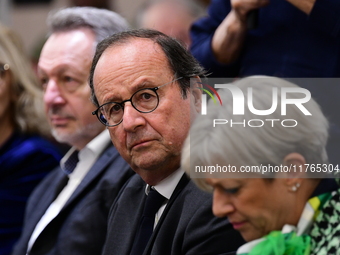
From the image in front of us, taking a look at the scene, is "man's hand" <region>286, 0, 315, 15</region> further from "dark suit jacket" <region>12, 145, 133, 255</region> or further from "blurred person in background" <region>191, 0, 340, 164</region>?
"dark suit jacket" <region>12, 145, 133, 255</region>

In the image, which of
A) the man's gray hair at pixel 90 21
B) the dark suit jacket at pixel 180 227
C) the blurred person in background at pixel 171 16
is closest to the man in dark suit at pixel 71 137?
the man's gray hair at pixel 90 21

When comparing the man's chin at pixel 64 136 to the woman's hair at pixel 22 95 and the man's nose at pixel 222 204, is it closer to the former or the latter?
the woman's hair at pixel 22 95

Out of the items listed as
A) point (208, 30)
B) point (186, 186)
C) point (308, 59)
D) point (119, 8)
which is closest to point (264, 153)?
point (186, 186)

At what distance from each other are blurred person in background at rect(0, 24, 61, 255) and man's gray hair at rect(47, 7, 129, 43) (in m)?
0.53

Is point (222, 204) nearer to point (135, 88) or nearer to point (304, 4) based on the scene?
point (135, 88)

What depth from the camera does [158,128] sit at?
2041 millimetres

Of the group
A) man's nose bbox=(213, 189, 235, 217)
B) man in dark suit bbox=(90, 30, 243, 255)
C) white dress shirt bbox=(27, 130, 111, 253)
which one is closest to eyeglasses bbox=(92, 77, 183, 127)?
man in dark suit bbox=(90, 30, 243, 255)

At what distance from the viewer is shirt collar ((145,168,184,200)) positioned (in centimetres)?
214

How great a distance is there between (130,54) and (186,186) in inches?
20.3

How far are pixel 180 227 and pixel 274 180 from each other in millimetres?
478

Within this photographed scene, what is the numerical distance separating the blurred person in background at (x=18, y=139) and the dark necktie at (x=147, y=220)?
1.52 meters

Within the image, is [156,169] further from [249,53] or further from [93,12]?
[93,12]

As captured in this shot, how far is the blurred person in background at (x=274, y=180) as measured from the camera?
1607mm

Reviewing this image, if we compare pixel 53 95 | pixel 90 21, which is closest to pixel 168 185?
pixel 53 95
